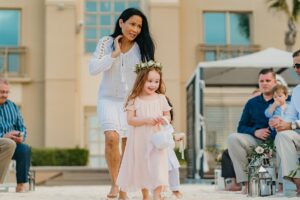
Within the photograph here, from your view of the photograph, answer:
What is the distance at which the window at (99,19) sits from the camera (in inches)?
836

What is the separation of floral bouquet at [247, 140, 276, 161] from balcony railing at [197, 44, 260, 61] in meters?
13.7

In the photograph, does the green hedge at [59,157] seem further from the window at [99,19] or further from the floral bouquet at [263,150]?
the floral bouquet at [263,150]

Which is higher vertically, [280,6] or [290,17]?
[280,6]

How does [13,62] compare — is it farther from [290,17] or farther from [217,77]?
[217,77]

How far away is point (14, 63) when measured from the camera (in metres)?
20.5

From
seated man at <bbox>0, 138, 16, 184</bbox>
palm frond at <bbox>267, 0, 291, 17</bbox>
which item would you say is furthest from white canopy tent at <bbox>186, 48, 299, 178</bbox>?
palm frond at <bbox>267, 0, 291, 17</bbox>

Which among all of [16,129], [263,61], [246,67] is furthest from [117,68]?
[246,67]

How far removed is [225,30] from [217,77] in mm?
7266

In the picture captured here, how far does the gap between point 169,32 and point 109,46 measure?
15.0 metres

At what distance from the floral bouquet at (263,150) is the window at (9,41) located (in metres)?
14.6

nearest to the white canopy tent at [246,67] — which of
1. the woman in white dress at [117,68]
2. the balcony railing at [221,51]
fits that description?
the balcony railing at [221,51]

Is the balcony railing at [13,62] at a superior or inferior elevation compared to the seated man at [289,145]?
superior

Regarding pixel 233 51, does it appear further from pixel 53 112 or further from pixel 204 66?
pixel 204 66

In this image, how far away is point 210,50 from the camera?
2064 cm
